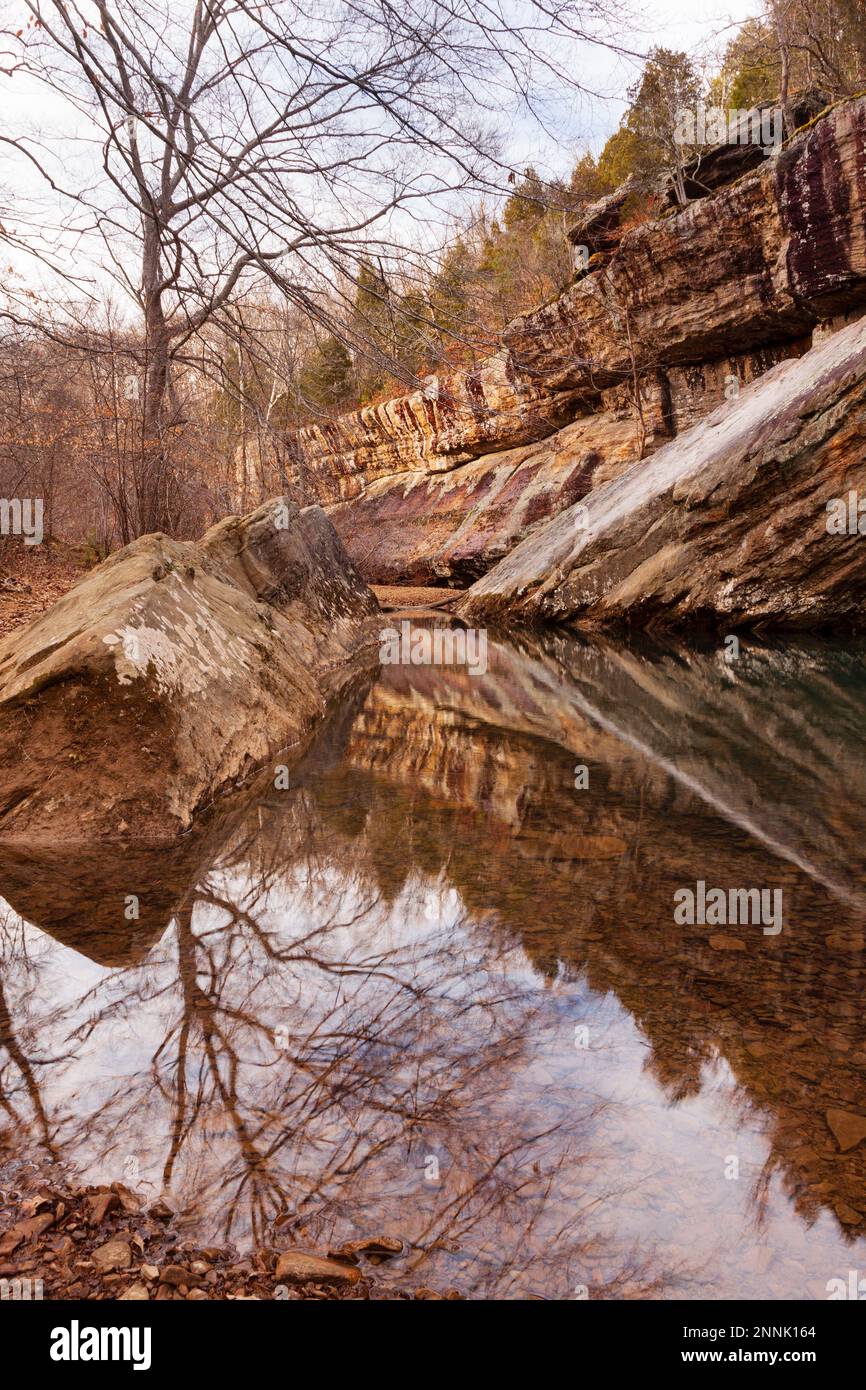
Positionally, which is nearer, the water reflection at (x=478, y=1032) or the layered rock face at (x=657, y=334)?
the water reflection at (x=478, y=1032)

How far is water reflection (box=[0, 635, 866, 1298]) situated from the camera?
1811 mm

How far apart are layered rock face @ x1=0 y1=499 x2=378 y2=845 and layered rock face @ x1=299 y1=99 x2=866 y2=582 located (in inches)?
180

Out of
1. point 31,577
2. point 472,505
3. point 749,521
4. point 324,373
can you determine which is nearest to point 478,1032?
point 324,373

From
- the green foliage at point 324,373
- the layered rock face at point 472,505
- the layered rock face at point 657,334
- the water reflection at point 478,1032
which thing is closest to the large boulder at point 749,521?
the layered rock face at point 657,334

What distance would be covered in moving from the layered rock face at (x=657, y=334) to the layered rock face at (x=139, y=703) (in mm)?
4559

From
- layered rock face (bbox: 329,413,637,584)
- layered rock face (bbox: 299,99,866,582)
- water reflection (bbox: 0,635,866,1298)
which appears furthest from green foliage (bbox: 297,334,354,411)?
layered rock face (bbox: 329,413,637,584)

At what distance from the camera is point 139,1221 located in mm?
1815

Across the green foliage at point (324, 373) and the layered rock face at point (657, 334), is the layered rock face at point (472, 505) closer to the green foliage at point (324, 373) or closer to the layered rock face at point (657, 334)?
the layered rock face at point (657, 334)

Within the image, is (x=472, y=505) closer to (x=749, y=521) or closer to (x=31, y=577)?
(x=749, y=521)

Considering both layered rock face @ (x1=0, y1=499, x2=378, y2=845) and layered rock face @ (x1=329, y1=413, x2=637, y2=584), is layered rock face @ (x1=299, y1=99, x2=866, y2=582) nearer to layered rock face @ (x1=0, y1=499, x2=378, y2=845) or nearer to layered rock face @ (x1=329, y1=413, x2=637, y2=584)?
layered rock face @ (x1=329, y1=413, x2=637, y2=584)

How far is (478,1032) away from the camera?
2.56 m

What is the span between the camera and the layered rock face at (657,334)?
15008mm

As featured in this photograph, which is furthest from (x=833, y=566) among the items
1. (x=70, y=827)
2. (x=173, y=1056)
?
(x=173, y=1056)
